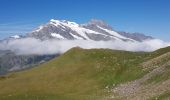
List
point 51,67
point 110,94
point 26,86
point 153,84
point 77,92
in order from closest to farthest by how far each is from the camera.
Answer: point 153,84
point 110,94
point 77,92
point 26,86
point 51,67

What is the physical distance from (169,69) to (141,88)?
705cm

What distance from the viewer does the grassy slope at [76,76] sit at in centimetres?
8187

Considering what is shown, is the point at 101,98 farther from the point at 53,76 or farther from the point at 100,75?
the point at 53,76

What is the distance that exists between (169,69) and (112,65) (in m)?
27.0

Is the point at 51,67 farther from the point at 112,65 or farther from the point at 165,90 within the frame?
the point at 165,90

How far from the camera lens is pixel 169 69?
234 feet

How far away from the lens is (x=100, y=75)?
3642 inches

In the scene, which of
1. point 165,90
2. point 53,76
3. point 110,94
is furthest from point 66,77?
point 165,90

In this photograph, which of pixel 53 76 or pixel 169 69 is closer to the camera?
pixel 169 69

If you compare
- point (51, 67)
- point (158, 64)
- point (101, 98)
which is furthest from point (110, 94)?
point (51, 67)

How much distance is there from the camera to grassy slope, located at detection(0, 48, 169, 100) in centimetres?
8187

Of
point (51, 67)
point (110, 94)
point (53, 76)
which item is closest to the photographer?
point (110, 94)

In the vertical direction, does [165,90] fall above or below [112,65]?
below

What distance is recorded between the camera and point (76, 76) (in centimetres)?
9456
